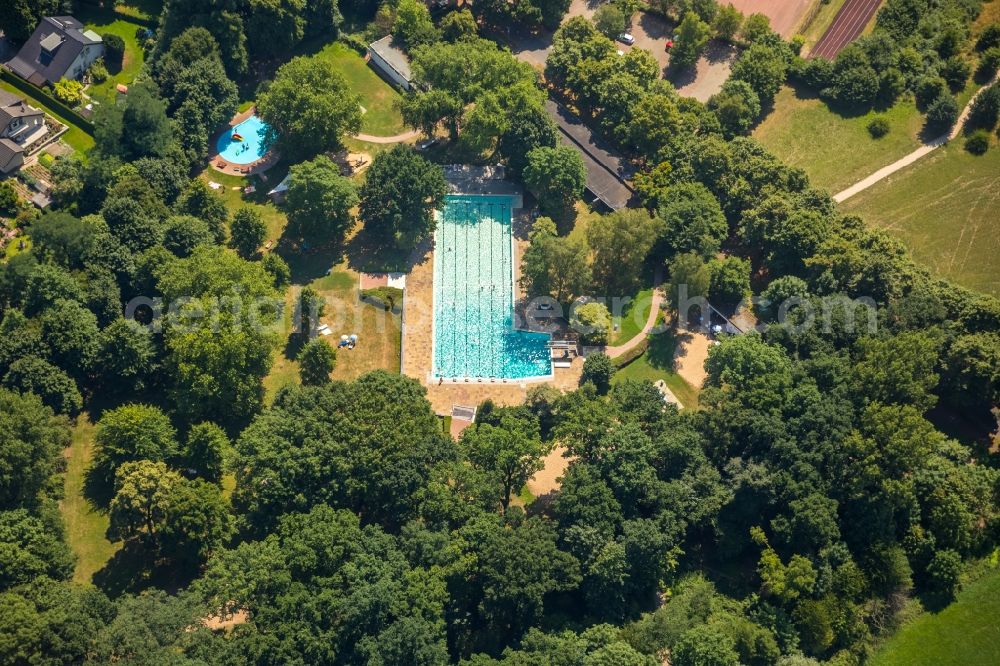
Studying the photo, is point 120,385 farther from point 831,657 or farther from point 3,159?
point 831,657

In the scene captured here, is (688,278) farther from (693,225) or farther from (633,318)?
(633,318)

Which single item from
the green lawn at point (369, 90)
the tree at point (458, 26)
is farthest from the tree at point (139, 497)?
the tree at point (458, 26)

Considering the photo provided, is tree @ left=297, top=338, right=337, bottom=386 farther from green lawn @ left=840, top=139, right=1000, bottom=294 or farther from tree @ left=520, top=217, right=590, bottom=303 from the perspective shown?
green lawn @ left=840, top=139, right=1000, bottom=294

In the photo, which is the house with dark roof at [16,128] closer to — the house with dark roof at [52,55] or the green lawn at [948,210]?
the house with dark roof at [52,55]

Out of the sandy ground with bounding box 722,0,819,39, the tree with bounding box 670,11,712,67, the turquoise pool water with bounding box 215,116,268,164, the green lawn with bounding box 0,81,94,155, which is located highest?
the sandy ground with bounding box 722,0,819,39

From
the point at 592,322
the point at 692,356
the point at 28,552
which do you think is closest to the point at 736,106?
the point at 692,356

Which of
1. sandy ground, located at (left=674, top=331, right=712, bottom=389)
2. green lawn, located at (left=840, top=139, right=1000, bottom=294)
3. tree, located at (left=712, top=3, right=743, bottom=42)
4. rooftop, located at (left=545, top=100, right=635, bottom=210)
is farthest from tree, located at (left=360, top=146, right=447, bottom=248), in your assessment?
green lawn, located at (left=840, top=139, right=1000, bottom=294)
